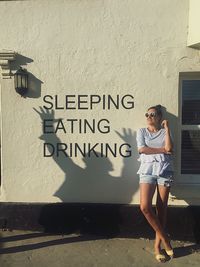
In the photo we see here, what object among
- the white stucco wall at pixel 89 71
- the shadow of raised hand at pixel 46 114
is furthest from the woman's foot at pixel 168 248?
the shadow of raised hand at pixel 46 114

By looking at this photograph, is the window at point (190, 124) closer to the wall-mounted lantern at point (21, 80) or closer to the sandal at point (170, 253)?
the sandal at point (170, 253)

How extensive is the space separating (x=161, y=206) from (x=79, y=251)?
46.5 inches

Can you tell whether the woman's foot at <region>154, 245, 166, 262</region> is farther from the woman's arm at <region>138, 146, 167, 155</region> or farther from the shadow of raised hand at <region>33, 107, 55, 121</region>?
the shadow of raised hand at <region>33, 107, 55, 121</region>

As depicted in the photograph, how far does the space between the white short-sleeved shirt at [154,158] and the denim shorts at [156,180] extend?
0.13 ft

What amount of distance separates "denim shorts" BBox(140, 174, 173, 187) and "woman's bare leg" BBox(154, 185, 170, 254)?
5cm

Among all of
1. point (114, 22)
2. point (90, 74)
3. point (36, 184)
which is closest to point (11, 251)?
point (36, 184)

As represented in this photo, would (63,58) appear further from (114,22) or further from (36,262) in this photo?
(36,262)

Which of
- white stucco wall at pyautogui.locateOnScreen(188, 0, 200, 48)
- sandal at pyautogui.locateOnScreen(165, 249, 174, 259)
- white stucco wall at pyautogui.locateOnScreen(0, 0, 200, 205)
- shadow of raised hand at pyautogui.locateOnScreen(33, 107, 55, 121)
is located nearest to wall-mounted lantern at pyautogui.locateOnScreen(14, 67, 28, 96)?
white stucco wall at pyautogui.locateOnScreen(0, 0, 200, 205)

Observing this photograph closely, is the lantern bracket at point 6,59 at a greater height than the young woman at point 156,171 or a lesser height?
greater

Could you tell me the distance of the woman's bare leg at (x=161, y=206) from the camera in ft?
17.4

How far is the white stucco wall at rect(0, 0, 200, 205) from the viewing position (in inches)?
222

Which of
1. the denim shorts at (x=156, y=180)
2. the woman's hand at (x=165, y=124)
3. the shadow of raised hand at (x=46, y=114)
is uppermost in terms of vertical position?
the shadow of raised hand at (x=46, y=114)


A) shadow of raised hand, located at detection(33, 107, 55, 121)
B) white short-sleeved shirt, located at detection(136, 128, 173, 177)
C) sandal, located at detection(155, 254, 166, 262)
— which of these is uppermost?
shadow of raised hand, located at detection(33, 107, 55, 121)

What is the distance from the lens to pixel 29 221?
19.8ft
